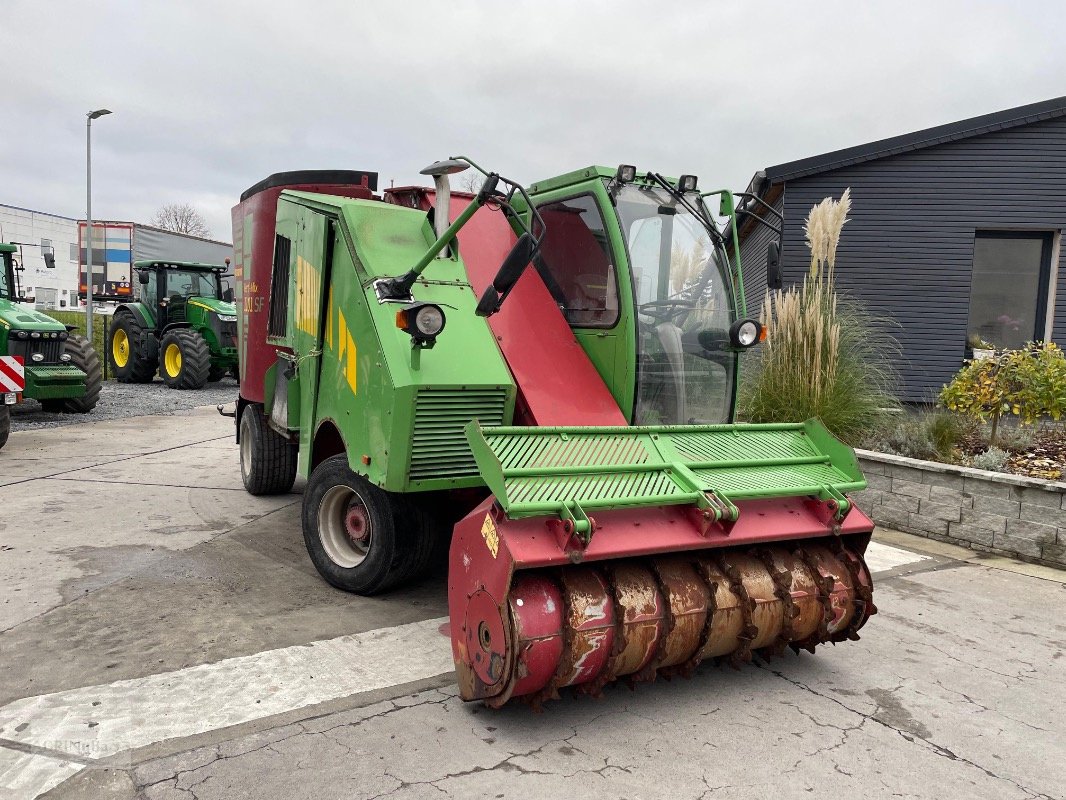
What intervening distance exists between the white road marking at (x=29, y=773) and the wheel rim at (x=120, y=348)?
657 inches

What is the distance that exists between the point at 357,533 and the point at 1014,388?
533 centimetres

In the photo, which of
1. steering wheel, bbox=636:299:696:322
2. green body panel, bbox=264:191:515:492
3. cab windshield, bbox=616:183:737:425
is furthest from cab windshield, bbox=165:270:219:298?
steering wheel, bbox=636:299:696:322

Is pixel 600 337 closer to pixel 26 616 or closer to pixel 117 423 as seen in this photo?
pixel 26 616

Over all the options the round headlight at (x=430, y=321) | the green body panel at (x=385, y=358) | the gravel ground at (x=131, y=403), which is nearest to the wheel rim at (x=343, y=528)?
the green body panel at (x=385, y=358)

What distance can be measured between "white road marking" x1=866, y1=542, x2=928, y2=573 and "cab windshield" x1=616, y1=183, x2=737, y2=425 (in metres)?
1.90

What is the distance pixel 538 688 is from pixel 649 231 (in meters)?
2.52

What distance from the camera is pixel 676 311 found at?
450 centimetres

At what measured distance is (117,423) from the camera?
11.6m

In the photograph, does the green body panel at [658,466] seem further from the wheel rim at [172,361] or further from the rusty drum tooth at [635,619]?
the wheel rim at [172,361]

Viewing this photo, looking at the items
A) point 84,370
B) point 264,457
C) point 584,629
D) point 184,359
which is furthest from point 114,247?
point 584,629

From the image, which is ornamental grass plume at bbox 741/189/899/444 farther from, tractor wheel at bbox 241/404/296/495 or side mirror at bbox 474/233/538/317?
side mirror at bbox 474/233/538/317

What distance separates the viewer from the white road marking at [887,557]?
5.64 m

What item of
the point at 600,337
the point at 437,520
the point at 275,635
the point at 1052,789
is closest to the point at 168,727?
the point at 275,635

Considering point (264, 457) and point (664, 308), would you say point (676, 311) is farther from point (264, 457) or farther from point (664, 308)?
point (264, 457)
